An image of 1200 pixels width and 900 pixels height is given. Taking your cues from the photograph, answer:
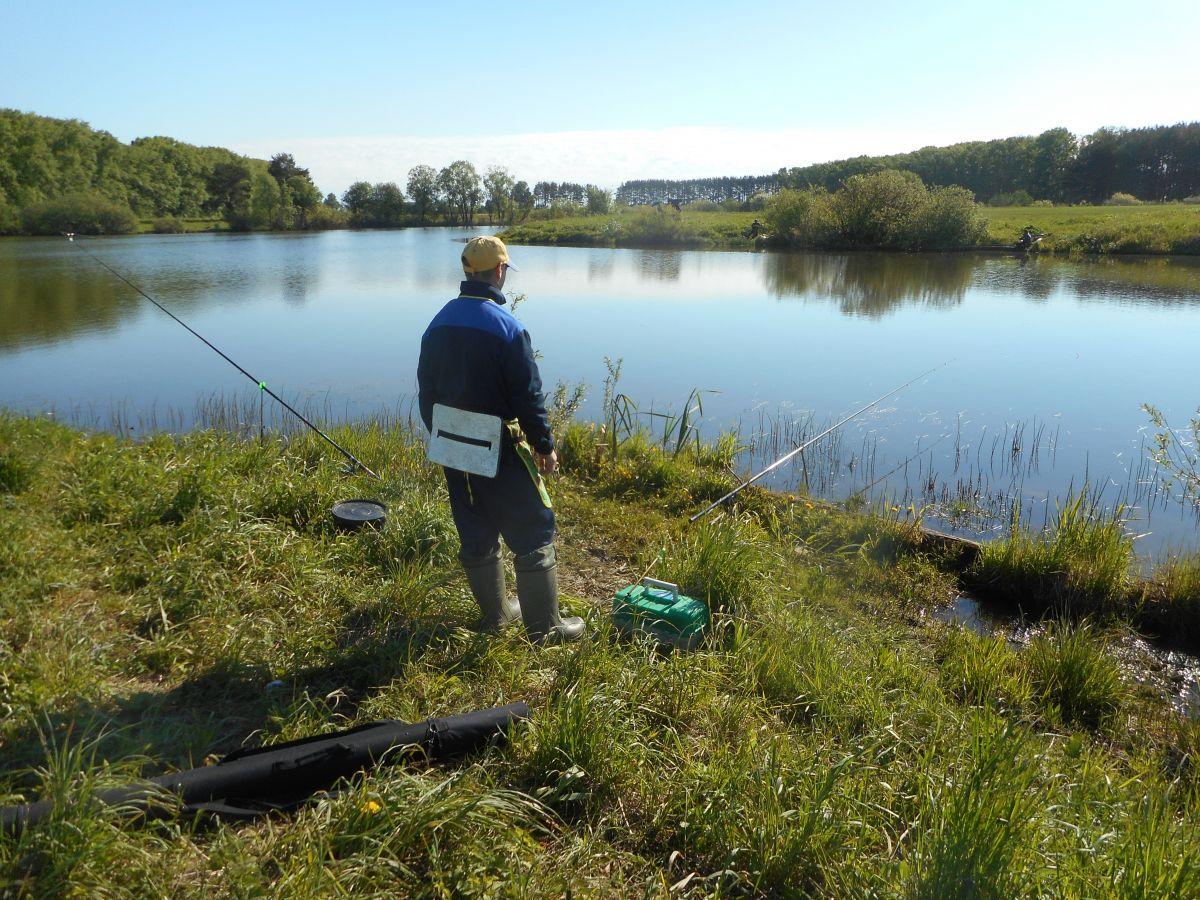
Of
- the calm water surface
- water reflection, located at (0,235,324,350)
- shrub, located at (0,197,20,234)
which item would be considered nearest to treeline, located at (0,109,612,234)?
shrub, located at (0,197,20,234)

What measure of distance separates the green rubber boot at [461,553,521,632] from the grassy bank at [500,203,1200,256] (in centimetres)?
3623

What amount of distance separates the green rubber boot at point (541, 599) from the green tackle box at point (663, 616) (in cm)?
24

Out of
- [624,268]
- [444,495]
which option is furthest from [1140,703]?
[624,268]

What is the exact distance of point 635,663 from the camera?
315 centimetres

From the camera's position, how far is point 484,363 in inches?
123

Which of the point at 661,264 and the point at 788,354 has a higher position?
the point at 661,264

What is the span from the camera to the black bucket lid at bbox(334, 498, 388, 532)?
14.3 ft

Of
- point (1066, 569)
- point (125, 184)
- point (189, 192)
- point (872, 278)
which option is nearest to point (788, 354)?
point (1066, 569)

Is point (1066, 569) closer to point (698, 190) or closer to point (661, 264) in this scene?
point (661, 264)

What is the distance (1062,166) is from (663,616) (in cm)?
8054

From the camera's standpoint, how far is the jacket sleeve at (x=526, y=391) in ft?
10.2

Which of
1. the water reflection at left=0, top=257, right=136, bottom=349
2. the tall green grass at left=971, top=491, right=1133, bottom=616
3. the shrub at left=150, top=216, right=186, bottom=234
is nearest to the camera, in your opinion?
the tall green grass at left=971, top=491, right=1133, bottom=616

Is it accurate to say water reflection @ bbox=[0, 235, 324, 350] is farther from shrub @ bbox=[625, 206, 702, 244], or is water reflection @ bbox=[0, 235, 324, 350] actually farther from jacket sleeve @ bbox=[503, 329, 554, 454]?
shrub @ bbox=[625, 206, 702, 244]

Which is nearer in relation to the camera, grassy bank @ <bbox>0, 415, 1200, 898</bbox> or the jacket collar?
grassy bank @ <bbox>0, 415, 1200, 898</bbox>
